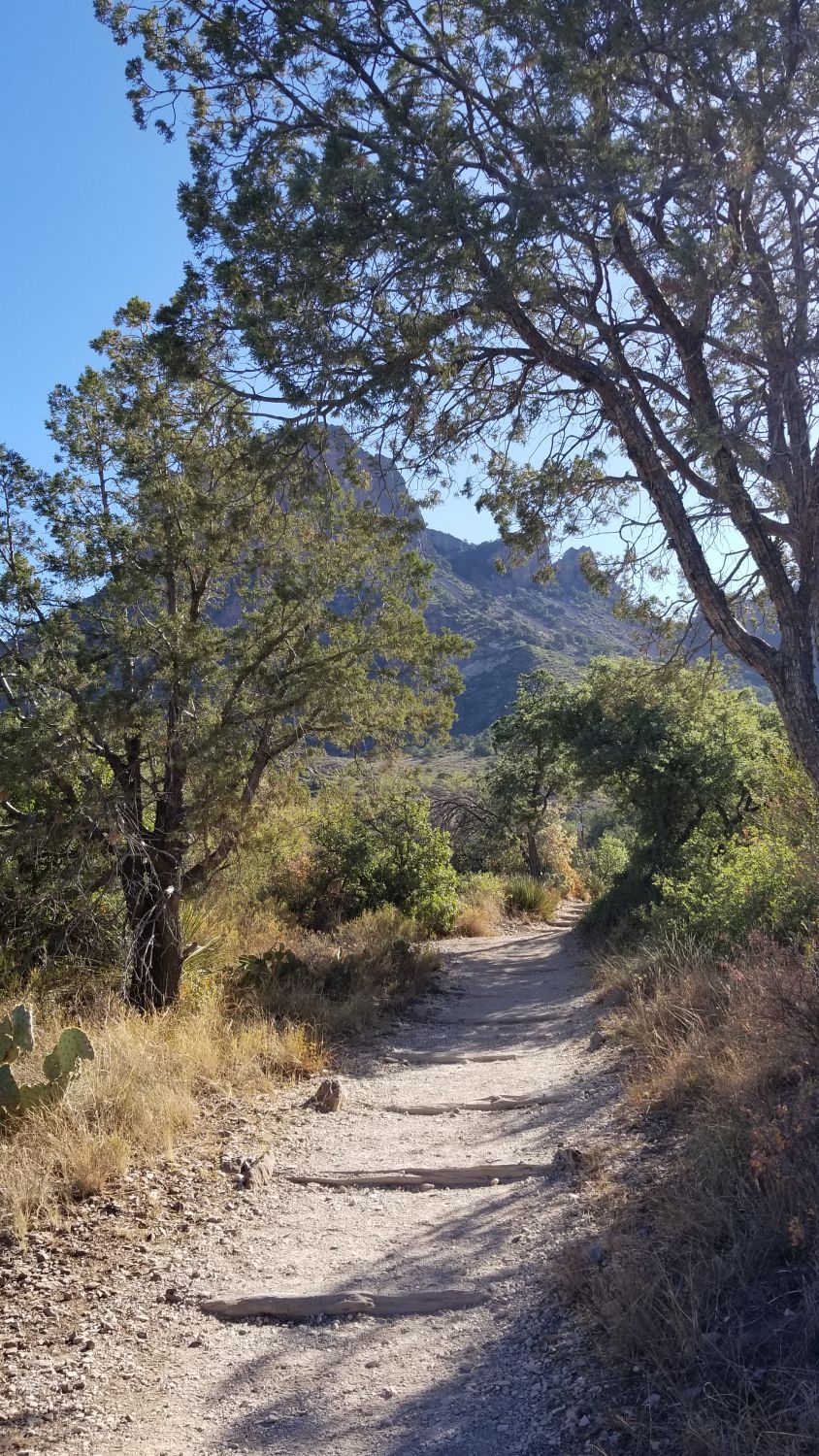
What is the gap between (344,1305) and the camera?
12.3ft

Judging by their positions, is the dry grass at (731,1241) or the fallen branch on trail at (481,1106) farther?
the fallen branch on trail at (481,1106)

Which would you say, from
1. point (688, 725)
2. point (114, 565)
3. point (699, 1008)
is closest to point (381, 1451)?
point (699, 1008)

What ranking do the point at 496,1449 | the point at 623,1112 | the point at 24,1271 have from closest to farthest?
the point at 496,1449 → the point at 24,1271 → the point at 623,1112

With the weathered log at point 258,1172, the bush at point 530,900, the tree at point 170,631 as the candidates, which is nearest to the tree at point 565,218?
the tree at point 170,631

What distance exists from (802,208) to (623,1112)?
682cm

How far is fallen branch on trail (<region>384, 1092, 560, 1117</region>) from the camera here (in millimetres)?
6590

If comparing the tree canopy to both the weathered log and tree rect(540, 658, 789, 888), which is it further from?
the weathered log

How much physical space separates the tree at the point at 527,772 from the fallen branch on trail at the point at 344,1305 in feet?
47.8

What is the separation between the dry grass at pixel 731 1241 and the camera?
263 cm

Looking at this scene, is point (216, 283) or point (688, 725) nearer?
point (216, 283)

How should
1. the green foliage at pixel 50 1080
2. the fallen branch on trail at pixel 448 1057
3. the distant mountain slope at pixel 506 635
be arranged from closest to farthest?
the green foliage at pixel 50 1080, the fallen branch on trail at pixel 448 1057, the distant mountain slope at pixel 506 635

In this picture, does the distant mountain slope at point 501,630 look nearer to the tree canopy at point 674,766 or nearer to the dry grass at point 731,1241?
the tree canopy at point 674,766

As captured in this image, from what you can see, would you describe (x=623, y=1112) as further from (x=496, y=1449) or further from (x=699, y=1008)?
(x=496, y=1449)

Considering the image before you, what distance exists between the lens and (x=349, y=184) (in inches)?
232
